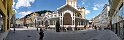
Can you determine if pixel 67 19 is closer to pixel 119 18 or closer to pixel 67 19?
pixel 67 19

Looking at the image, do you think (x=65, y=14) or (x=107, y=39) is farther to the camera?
(x=65, y=14)

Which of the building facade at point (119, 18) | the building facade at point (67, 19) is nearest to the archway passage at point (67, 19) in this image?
the building facade at point (67, 19)

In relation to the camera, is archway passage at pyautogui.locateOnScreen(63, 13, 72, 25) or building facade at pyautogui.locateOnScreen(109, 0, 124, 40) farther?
archway passage at pyautogui.locateOnScreen(63, 13, 72, 25)

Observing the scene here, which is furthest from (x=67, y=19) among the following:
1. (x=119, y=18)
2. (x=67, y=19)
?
(x=119, y=18)

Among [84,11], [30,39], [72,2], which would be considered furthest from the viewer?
[84,11]

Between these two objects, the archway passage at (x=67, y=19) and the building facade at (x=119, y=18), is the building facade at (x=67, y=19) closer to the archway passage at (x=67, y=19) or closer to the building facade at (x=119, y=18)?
the archway passage at (x=67, y=19)

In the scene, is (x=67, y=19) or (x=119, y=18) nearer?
(x=119, y=18)

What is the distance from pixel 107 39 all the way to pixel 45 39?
6.13 metres

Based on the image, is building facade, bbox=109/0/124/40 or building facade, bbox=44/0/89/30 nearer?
building facade, bbox=109/0/124/40

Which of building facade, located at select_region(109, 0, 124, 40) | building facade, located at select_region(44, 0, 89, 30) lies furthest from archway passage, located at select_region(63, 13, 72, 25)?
building facade, located at select_region(109, 0, 124, 40)

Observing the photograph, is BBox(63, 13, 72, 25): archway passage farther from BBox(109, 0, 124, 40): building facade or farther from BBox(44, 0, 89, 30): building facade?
BBox(109, 0, 124, 40): building facade

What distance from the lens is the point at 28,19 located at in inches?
A: 6658

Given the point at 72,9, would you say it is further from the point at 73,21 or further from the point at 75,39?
the point at 75,39

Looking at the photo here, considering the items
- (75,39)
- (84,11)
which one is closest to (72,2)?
(84,11)
